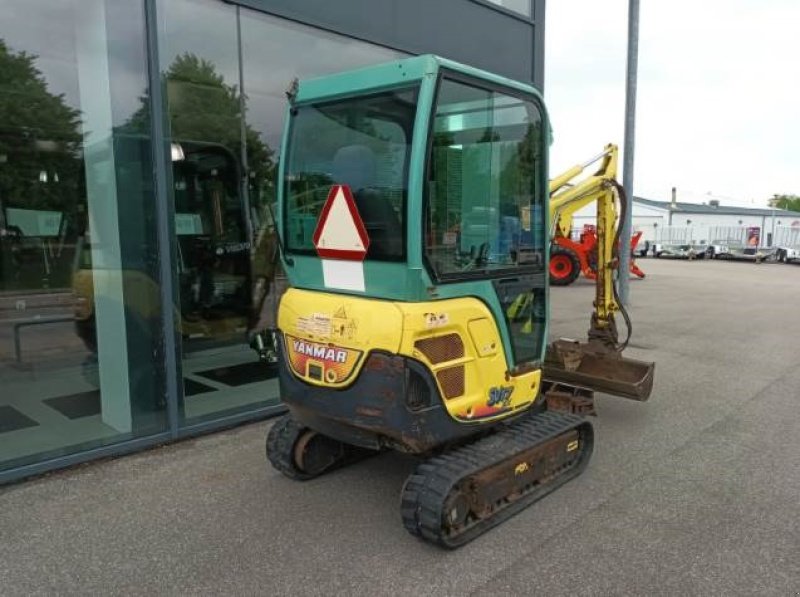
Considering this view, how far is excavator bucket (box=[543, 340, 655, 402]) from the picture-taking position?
16.2 feet

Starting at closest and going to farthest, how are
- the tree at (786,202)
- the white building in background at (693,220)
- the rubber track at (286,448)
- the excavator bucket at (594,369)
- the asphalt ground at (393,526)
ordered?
the asphalt ground at (393,526) < the rubber track at (286,448) < the excavator bucket at (594,369) < the white building in background at (693,220) < the tree at (786,202)

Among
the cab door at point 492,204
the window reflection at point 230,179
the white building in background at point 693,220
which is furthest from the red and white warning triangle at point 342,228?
the white building in background at point 693,220

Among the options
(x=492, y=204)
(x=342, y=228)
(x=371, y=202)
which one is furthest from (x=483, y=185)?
(x=342, y=228)

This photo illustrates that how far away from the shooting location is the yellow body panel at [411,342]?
3037 mm

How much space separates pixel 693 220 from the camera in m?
48.4

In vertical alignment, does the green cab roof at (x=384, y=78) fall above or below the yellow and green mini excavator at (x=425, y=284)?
above

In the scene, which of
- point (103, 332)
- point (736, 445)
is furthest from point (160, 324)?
point (736, 445)

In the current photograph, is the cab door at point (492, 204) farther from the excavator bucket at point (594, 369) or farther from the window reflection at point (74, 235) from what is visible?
the window reflection at point (74, 235)

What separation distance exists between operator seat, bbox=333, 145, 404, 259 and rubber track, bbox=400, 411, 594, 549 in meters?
1.13

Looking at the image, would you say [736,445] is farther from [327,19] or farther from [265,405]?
[327,19]

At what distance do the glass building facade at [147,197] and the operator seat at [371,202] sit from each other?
2.06m

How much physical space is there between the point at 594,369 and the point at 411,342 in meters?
2.99

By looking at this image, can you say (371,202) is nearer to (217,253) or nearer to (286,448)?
(286,448)

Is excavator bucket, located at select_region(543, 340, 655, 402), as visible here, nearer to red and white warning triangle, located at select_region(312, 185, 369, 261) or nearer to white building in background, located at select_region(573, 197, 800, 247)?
red and white warning triangle, located at select_region(312, 185, 369, 261)
